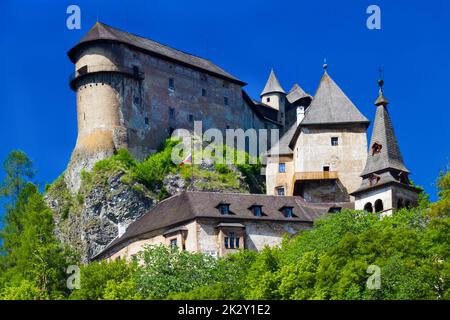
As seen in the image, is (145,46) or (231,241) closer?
(231,241)

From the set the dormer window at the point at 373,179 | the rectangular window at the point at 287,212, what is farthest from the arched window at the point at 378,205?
the rectangular window at the point at 287,212

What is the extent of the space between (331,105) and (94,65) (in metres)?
23.8

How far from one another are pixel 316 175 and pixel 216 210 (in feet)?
44.3

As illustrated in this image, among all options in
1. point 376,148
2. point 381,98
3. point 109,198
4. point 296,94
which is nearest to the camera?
point 376,148

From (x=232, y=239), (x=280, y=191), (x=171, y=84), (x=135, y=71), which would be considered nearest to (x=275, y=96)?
(x=171, y=84)

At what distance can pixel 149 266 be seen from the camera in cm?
7612

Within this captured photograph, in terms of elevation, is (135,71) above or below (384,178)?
above

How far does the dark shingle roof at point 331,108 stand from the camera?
324ft

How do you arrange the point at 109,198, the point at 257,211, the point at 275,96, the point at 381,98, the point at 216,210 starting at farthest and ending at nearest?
the point at 275,96 → the point at 109,198 → the point at 381,98 → the point at 257,211 → the point at 216,210

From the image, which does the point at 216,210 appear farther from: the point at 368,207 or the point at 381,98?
the point at 381,98

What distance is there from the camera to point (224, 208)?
285 feet

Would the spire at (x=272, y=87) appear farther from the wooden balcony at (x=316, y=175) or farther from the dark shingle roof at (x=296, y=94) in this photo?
the wooden balcony at (x=316, y=175)

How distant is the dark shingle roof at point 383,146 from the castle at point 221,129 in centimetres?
10
